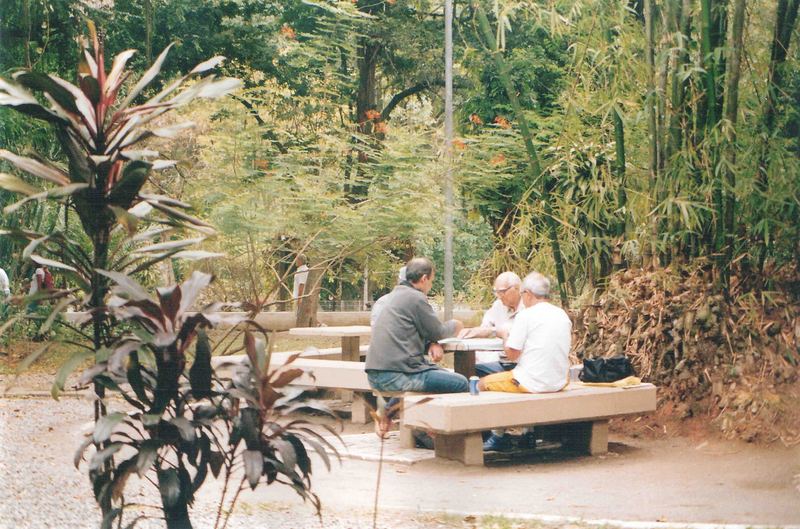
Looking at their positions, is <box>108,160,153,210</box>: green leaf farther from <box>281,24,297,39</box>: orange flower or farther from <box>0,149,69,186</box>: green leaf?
<box>281,24,297,39</box>: orange flower

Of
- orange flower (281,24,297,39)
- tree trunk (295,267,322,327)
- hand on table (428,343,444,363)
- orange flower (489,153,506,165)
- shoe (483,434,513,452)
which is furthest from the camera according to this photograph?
tree trunk (295,267,322,327)

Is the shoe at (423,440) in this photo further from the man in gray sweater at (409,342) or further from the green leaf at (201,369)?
the green leaf at (201,369)

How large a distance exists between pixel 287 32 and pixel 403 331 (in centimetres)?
1137

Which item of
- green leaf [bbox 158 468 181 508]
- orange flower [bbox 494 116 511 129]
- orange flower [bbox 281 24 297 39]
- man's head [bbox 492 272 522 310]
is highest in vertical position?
orange flower [bbox 281 24 297 39]

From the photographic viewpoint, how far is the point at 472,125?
18.0 m

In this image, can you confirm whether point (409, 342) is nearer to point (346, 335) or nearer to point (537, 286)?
point (537, 286)

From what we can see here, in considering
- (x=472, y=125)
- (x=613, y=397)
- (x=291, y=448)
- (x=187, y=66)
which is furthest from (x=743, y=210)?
(x=187, y=66)

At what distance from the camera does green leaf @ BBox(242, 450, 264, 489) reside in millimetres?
3650

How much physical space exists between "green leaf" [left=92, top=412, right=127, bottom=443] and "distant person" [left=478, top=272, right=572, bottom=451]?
3.74m

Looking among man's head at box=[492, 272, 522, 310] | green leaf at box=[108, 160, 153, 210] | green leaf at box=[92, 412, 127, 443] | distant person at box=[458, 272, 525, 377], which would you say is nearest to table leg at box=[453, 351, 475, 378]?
distant person at box=[458, 272, 525, 377]

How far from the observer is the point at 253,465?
3.69 m

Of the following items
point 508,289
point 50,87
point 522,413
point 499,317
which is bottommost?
point 522,413

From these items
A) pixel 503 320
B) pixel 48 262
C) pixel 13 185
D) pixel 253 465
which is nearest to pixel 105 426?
pixel 253 465

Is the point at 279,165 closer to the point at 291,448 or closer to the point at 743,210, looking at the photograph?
the point at 743,210
